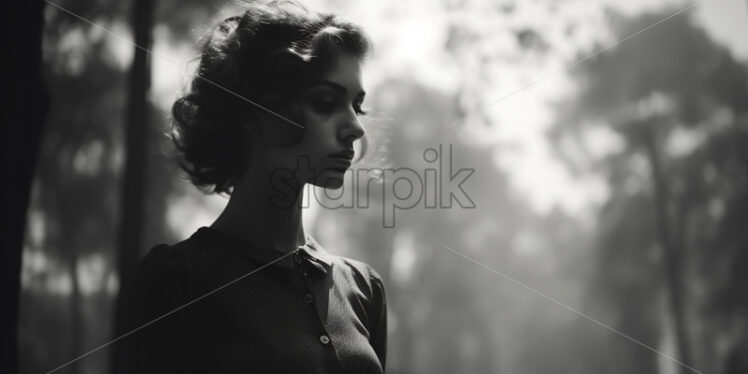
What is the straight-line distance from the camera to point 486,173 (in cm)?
2275

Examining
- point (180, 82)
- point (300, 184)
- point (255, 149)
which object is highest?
point (180, 82)

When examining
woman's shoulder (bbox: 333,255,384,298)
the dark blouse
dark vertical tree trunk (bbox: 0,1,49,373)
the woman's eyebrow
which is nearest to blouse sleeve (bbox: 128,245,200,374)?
the dark blouse

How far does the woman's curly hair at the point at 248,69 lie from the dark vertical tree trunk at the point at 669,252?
16.5 metres

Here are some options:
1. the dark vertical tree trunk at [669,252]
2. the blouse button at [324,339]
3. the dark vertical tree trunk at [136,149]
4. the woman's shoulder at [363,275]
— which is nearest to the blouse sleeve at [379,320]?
the woman's shoulder at [363,275]

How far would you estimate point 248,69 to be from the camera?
1872mm

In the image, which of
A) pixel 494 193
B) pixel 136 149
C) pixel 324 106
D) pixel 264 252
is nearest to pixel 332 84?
pixel 324 106

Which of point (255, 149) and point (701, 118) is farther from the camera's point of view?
point (701, 118)

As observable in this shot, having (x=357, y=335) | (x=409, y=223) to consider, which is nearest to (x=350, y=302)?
(x=357, y=335)

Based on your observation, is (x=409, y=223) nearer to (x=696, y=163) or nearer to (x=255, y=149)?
(x=696, y=163)

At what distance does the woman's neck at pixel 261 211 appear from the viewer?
5.90 ft

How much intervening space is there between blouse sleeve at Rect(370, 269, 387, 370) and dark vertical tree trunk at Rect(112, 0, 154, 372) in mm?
3210

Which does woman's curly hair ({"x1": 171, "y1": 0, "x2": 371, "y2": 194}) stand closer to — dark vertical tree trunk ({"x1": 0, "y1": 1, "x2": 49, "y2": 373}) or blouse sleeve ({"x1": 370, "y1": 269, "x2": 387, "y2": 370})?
blouse sleeve ({"x1": 370, "y1": 269, "x2": 387, "y2": 370})

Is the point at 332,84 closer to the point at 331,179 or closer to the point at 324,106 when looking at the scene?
the point at 324,106

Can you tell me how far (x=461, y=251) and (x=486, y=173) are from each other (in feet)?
14.1
